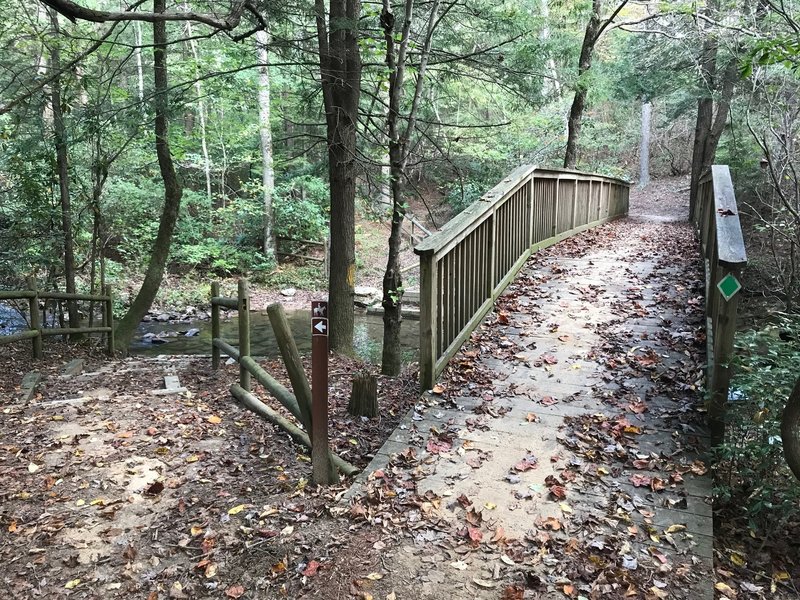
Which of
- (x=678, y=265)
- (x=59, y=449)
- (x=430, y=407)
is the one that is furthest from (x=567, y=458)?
(x=678, y=265)

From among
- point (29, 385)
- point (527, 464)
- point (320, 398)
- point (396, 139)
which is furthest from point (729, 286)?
point (29, 385)

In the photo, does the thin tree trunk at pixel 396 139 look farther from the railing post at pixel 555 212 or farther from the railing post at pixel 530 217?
the railing post at pixel 555 212

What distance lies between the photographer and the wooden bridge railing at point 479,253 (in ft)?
15.5

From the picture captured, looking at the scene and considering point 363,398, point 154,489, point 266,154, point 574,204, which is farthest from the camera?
point 266,154

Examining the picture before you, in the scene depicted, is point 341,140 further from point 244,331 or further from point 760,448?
point 760,448

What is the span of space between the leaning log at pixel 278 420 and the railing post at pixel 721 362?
2.46 meters

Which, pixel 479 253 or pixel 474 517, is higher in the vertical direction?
pixel 479 253

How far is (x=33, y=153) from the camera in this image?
9914mm

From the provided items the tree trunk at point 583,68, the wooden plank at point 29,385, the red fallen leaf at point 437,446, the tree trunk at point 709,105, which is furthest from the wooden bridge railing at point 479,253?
the tree trunk at point 709,105

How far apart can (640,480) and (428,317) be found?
193 cm

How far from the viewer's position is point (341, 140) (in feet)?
24.8

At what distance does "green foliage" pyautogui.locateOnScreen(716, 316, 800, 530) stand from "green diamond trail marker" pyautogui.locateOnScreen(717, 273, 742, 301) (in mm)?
304

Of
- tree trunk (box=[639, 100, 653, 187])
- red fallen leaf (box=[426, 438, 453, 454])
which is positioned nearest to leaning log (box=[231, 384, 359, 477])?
red fallen leaf (box=[426, 438, 453, 454])

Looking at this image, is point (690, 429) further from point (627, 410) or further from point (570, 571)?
point (570, 571)
